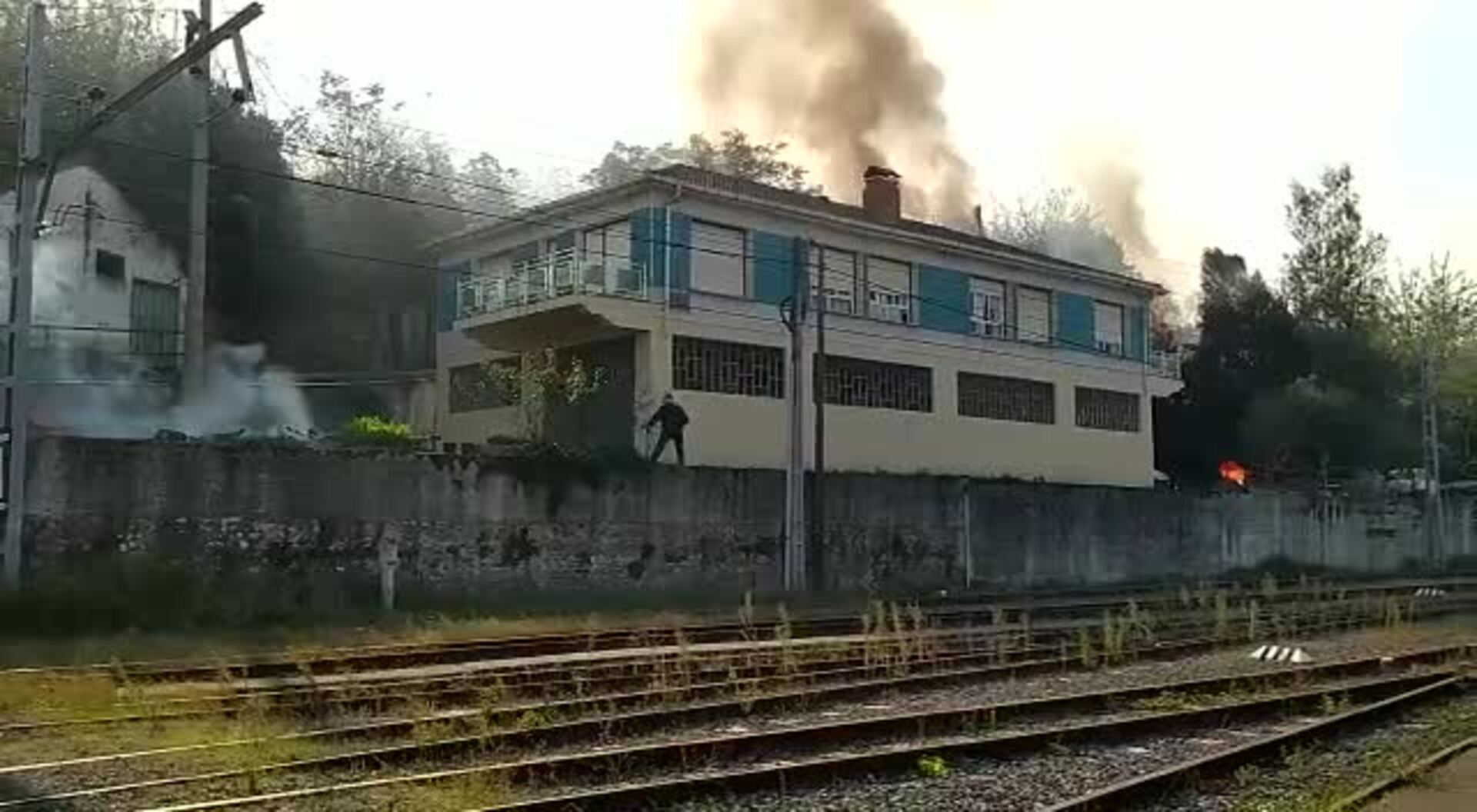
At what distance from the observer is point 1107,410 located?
46.2m

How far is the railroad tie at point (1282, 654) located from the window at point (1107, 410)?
25756 millimetres

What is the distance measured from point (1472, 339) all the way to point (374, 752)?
56201mm

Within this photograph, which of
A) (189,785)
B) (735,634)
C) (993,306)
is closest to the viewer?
(189,785)

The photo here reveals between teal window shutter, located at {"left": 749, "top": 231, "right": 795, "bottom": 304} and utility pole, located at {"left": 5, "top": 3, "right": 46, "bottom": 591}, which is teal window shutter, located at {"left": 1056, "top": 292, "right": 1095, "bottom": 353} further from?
utility pole, located at {"left": 5, "top": 3, "right": 46, "bottom": 591}

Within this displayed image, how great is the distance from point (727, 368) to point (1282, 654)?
18.8m

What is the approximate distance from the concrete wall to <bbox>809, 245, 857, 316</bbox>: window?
18.4 ft

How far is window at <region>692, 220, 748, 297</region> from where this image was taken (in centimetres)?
3550

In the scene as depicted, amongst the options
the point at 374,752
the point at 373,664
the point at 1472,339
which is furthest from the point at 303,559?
the point at 1472,339

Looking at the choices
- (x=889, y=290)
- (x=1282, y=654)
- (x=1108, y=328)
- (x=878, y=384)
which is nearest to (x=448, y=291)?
(x=889, y=290)

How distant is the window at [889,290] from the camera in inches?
1559

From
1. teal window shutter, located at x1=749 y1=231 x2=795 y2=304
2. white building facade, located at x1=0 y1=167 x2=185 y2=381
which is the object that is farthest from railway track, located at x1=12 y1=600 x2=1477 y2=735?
white building facade, located at x1=0 y1=167 x2=185 y2=381

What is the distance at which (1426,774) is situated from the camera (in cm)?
1015

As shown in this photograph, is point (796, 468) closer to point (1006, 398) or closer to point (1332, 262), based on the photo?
point (1006, 398)

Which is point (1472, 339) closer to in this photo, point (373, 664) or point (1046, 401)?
point (1046, 401)
